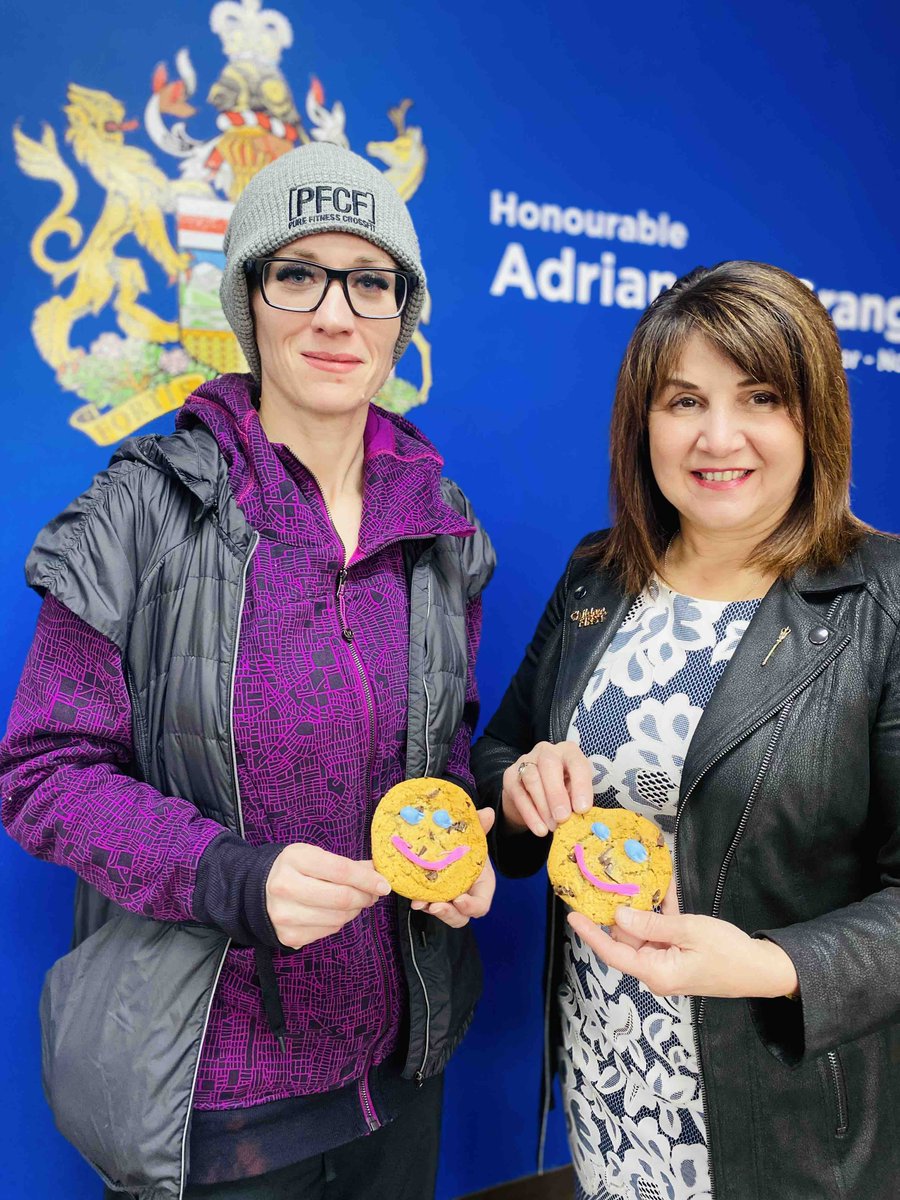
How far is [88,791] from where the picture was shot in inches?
46.6

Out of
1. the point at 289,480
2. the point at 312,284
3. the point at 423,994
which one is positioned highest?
the point at 312,284

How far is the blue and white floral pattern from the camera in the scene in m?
1.31

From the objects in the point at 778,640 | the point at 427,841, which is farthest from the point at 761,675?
the point at 427,841

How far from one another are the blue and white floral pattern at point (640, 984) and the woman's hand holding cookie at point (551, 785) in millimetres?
84

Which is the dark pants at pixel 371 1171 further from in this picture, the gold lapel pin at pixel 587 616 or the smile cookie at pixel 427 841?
the gold lapel pin at pixel 587 616

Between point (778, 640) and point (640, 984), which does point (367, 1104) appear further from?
point (778, 640)

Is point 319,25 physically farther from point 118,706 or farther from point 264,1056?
point 264,1056

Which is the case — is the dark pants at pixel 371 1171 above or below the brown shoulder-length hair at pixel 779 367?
below

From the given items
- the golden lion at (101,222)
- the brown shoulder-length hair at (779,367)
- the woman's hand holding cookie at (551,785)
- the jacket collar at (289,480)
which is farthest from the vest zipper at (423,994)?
the golden lion at (101,222)

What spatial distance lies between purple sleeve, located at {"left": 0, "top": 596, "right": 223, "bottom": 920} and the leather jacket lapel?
669 millimetres

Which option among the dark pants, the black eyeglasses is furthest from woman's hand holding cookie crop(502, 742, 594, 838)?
the black eyeglasses

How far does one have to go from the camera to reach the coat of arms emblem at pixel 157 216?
1.70 m

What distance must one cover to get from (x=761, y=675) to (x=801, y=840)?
0.75 ft

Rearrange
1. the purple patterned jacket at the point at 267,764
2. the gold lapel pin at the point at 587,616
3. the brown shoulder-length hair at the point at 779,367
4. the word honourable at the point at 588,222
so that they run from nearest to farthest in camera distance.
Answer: the purple patterned jacket at the point at 267,764 < the brown shoulder-length hair at the point at 779,367 < the gold lapel pin at the point at 587,616 < the word honourable at the point at 588,222
